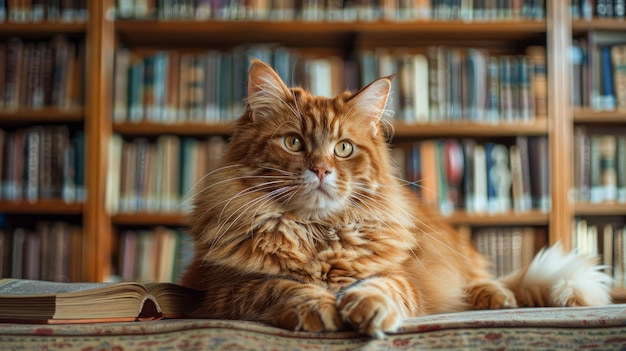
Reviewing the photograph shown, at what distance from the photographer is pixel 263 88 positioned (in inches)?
46.9

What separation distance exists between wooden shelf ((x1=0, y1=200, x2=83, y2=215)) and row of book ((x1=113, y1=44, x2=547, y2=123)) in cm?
39

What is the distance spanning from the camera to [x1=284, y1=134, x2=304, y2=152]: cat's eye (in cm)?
114

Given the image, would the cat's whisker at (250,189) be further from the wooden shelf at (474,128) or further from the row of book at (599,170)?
the row of book at (599,170)

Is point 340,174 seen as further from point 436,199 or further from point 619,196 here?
point 619,196

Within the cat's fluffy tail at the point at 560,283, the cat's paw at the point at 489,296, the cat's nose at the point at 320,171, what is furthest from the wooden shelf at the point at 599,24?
the cat's nose at the point at 320,171

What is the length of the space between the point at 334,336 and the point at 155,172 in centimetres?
173

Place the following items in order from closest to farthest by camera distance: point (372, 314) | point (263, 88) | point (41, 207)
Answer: point (372, 314) < point (263, 88) < point (41, 207)

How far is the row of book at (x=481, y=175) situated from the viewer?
2371 millimetres

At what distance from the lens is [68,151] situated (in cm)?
237

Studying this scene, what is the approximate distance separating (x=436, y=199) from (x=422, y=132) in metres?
0.28

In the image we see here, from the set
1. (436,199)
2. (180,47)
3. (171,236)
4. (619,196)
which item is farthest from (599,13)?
(171,236)

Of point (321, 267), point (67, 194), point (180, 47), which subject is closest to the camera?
point (321, 267)

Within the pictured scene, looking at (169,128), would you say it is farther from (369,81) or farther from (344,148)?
(344,148)

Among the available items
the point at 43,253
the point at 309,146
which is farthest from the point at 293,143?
the point at 43,253
